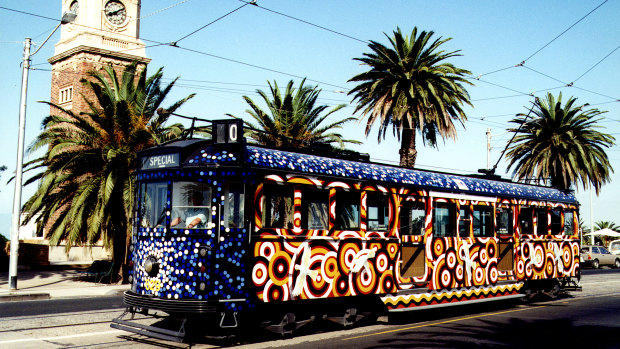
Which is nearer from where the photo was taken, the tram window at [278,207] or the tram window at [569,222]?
the tram window at [278,207]

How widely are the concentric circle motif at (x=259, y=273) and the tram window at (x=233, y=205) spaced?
2.52 ft

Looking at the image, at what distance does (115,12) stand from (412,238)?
37767 mm

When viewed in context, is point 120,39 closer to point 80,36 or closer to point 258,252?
point 80,36

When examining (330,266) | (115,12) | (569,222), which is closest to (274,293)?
(330,266)

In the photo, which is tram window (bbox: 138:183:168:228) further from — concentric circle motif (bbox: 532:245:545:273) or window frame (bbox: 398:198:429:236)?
concentric circle motif (bbox: 532:245:545:273)

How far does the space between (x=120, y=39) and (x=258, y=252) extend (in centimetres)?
3815

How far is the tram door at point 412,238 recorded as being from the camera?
45.2ft

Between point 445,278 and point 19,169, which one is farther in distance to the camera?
point 19,169

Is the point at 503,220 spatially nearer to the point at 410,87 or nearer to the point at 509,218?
the point at 509,218

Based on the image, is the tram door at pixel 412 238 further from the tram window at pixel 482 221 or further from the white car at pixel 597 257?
the white car at pixel 597 257

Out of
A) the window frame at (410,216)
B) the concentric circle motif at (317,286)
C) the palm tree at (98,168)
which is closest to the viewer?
the concentric circle motif at (317,286)

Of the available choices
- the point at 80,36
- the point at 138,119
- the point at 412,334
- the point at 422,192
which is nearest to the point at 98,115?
the point at 138,119

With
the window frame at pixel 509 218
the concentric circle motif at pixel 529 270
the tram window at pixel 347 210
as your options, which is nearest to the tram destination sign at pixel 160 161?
the tram window at pixel 347 210

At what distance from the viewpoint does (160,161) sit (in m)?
11.0
